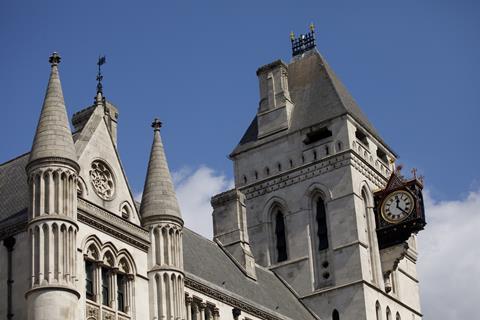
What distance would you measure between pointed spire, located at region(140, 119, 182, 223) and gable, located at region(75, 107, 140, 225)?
0.73 m

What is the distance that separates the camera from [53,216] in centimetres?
4509

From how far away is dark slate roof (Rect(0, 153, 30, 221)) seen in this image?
158 feet

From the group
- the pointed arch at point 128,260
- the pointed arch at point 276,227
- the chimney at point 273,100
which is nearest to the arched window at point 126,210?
the pointed arch at point 128,260

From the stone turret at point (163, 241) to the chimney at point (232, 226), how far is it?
15.6 metres

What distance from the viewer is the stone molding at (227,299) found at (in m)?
55.0

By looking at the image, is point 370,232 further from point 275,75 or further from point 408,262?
point 275,75

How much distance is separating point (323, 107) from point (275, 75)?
14.0 ft

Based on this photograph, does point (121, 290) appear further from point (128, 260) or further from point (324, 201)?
point (324, 201)

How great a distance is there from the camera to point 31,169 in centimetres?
4628

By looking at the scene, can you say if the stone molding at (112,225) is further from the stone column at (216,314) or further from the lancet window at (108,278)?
the stone column at (216,314)

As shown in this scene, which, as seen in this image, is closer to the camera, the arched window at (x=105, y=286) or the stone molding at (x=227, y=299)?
the arched window at (x=105, y=286)

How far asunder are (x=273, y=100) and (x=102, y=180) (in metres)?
30.0

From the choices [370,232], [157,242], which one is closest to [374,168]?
[370,232]

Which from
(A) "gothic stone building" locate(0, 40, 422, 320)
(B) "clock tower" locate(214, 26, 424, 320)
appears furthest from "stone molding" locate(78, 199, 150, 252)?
(B) "clock tower" locate(214, 26, 424, 320)
